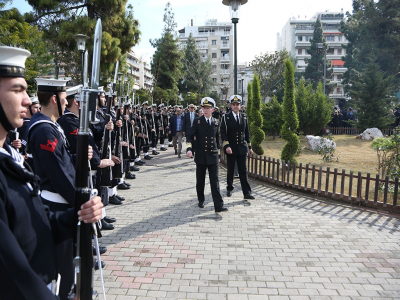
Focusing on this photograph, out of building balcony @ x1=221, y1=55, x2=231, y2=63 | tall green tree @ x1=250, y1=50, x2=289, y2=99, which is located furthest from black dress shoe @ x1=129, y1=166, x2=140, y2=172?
building balcony @ x1=221, y1=55, x2=231, y2=63

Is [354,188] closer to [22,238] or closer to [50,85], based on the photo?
[50,85]

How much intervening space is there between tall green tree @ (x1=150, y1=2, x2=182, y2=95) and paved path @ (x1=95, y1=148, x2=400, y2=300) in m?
35.4

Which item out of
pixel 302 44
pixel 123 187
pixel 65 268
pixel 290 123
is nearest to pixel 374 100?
pixel 290 123

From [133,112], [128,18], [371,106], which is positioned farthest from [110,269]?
[371,106]

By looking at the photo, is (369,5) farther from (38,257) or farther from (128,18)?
(38,257)

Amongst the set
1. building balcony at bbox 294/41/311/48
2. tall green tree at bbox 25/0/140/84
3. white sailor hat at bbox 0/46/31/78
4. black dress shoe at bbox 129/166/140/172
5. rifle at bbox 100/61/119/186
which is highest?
building balcony at bbox 294/41/311/48

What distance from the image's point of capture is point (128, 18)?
18906 millimetres

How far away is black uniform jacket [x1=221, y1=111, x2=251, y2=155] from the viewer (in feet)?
26.4

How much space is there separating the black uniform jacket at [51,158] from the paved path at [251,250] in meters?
1.51

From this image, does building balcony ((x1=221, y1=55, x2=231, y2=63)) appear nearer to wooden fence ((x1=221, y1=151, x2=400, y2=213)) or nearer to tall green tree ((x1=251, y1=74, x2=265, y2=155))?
tall green tree ((x1=251, y1=74, x2=265, y2=155))

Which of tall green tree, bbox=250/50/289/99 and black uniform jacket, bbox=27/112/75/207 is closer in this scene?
black uniform jacket, bbox=27/112/75/207

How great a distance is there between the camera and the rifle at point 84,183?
1.96 m

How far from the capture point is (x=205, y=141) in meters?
7.29

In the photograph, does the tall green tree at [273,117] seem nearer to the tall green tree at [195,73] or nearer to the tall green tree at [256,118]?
Answer: the tall green tree at [256,118]
